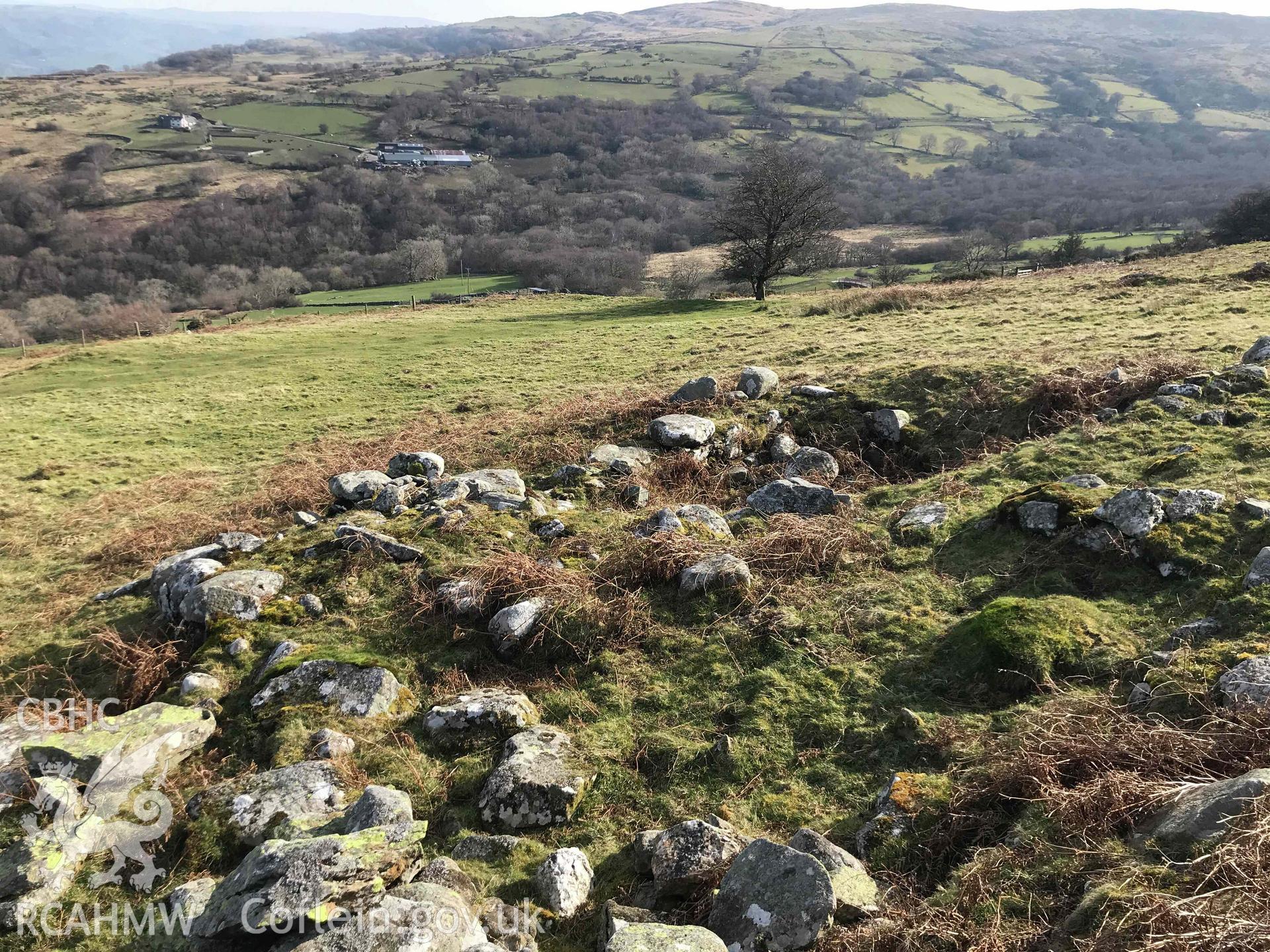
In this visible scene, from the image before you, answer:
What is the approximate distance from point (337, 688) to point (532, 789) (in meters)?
2.68

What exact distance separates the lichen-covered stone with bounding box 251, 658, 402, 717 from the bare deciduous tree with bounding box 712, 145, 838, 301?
40936 mm

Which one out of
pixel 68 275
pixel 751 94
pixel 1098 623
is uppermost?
pixel 751 94

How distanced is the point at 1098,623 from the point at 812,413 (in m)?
9.22

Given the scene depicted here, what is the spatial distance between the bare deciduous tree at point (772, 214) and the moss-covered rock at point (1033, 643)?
1569 inches

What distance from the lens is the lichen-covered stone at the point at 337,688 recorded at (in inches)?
292

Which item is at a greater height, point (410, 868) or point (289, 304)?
point (410, 868)

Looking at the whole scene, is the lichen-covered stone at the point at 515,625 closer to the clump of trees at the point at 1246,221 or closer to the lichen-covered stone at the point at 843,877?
the lichen-covered stone at the point at 843,877

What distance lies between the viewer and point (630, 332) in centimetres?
3350

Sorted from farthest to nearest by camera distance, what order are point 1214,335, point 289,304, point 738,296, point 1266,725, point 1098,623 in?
1. point 289,304
2. point 738,296
3. point 1214,335
4. point 1098,623
5. point 1266,725

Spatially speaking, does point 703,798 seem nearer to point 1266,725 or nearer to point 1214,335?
point 1266,725

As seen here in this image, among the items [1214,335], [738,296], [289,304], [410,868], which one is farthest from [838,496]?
[289,304]

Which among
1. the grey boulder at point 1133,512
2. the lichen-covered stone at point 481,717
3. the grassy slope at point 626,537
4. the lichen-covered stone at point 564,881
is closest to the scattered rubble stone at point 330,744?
the grassy slope at point 626,537

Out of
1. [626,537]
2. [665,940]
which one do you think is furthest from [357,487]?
[665,940]

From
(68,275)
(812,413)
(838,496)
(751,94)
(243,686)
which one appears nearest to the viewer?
(243,686)
